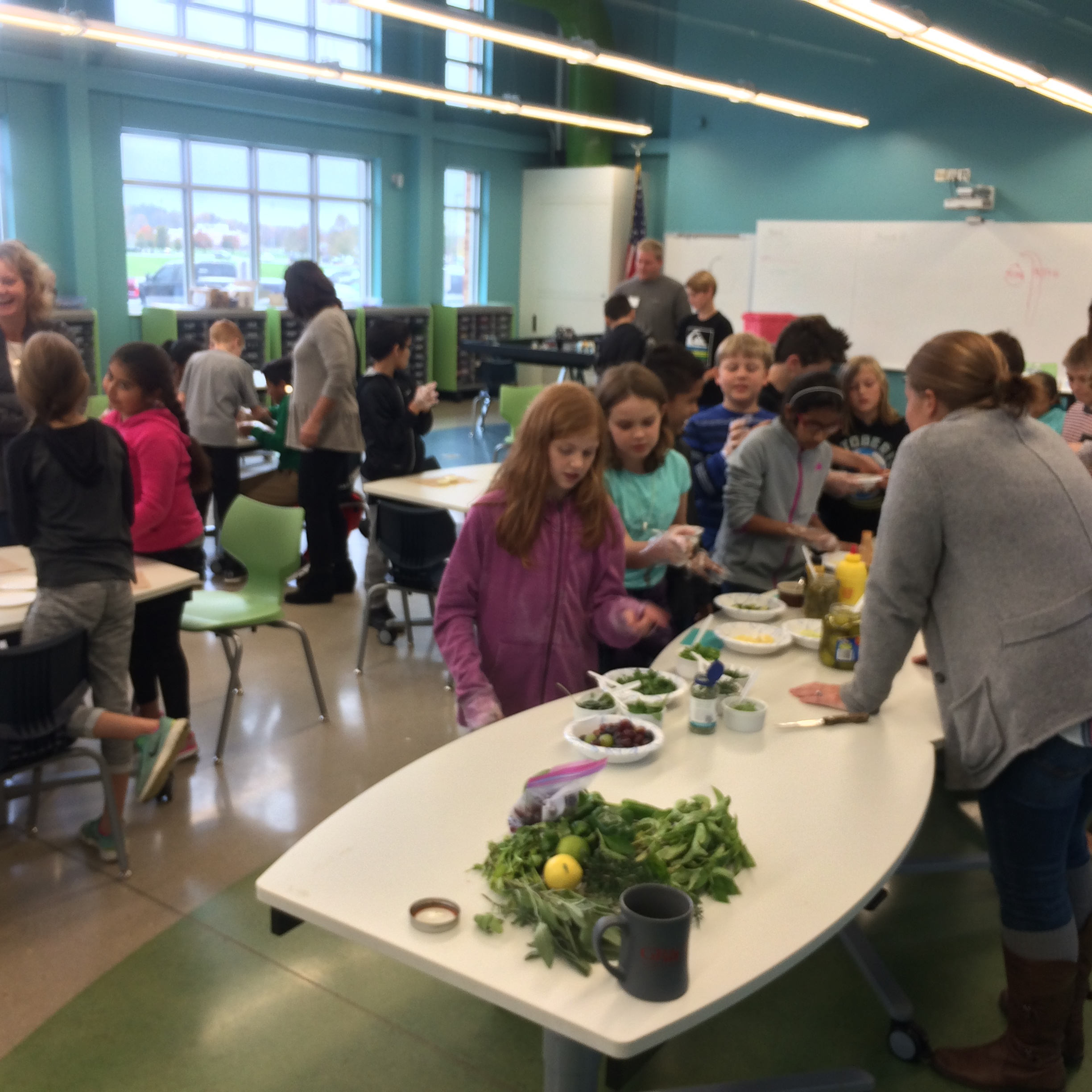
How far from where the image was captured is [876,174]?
1073 cm

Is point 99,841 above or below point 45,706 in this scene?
below

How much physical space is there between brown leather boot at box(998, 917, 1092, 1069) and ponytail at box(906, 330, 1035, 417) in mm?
1120

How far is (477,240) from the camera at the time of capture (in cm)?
1352

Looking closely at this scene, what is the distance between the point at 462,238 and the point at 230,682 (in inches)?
425

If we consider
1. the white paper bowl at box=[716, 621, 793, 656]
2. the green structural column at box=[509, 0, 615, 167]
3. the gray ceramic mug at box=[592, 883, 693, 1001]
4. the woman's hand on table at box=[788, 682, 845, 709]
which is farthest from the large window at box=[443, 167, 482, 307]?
the gray ceramic mug at box=[592, 883, 693, 1001]

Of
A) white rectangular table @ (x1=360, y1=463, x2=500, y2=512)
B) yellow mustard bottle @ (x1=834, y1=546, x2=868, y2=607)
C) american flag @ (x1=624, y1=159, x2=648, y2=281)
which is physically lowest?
white rectangular table @ (x1=360, y1=463, x2=500, y2=512)

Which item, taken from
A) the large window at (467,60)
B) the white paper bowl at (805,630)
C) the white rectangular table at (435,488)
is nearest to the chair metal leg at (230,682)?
the white rectangular table at (435,488)

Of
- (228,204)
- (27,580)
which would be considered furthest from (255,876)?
(228,204)

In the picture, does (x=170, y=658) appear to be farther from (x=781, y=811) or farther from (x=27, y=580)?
(x=781, y=811)

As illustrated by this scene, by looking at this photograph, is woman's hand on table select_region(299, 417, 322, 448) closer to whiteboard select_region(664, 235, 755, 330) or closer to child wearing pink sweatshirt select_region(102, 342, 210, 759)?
child wearing pink sweatshirt select_region(102, 342, 210, 759)

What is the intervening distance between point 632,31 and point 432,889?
41.5 ft

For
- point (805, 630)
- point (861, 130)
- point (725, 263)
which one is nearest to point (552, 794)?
point (805, 630)

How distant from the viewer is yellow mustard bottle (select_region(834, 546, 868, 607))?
280cm

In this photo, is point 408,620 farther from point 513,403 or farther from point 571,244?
point 571,244
